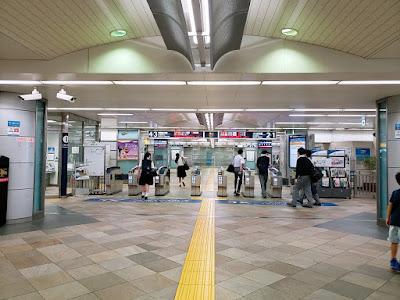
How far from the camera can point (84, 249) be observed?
4.32m

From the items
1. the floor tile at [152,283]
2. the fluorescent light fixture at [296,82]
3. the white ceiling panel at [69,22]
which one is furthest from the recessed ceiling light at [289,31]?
the floor tile at [152,283]

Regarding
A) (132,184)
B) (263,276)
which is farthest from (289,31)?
(132,184)

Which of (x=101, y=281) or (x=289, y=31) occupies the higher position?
(x=289, y=31)

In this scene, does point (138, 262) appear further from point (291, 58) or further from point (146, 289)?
point (291, 58)

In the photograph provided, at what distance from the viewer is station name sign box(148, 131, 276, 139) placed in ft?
54.0

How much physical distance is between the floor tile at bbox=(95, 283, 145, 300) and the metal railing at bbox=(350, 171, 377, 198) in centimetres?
1026

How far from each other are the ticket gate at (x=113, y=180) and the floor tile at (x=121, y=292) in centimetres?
806

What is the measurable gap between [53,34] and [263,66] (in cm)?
325

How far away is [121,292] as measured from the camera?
2.95 meters

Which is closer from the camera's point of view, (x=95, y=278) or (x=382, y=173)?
(x=95, y=278)

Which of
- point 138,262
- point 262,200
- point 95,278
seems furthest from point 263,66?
point 262,200

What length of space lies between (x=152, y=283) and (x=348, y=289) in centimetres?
213

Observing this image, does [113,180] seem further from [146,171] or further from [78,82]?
[78,82]

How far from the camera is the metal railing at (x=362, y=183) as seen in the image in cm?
1095
